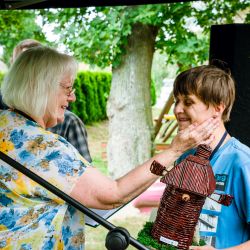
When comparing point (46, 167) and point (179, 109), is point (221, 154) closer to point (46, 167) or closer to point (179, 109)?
point (179, 109)

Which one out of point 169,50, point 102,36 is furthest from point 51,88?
point 169,50

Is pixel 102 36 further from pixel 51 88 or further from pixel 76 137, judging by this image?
pixel 51 88

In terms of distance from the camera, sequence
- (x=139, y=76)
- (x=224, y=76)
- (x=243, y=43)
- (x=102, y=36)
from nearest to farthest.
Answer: (x=224, y=76)
(x=243, y=43)
(x=102, y=36)
(x=139, y=76)

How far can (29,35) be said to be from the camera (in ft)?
42.1

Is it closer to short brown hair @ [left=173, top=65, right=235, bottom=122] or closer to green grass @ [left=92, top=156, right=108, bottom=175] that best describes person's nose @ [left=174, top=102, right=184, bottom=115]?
short brown hair @ [left=173, top=65, right=235, bottom=122]

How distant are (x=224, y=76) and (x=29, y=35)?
11617 millimetres

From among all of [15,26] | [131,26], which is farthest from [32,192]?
[15,26]

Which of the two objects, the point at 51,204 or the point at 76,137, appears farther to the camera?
the point at 76,137

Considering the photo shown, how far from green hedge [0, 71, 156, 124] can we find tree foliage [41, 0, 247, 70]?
8479 mm

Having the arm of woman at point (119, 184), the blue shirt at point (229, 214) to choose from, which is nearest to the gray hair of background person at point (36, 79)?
the arm of woman at point (119, 184)

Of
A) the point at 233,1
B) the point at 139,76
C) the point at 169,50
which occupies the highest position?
the point at 233,1

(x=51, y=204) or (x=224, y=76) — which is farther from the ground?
(x=224, y=76)

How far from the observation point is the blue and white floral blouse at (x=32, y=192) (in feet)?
5.78

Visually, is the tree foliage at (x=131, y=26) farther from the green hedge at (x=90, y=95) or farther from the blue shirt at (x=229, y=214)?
the green hedge at (x=90, y=95)
